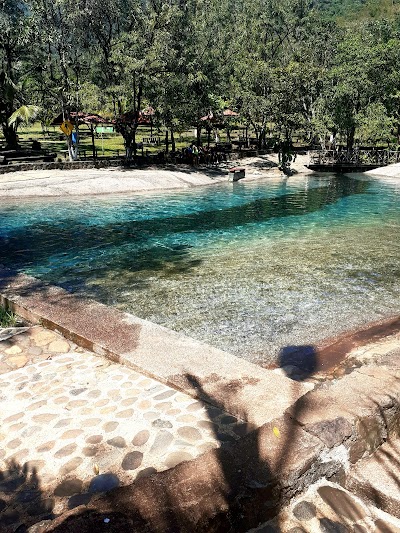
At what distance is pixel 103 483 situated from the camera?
12.6 feet

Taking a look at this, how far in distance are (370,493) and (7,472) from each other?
3.28 meters

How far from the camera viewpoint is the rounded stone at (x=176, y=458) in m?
4.05

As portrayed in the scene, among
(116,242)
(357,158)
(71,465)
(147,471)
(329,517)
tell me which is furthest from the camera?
(357,158)

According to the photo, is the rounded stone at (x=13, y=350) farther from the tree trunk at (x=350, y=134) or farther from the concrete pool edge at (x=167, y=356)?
the tree trunk at (x=350, y=134)

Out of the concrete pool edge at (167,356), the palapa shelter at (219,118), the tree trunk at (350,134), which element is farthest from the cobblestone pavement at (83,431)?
the tree trunk at (350,134)

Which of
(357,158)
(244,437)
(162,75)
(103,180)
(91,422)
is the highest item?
(162,75)

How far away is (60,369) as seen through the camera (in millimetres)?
5996

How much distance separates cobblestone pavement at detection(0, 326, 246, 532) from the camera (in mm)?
3830

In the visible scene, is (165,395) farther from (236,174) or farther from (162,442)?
(236,174)

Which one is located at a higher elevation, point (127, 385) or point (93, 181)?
point (127, 385)

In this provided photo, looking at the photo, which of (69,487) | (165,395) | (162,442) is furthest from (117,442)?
(165,395)

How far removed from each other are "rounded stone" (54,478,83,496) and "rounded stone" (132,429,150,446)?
0.66m

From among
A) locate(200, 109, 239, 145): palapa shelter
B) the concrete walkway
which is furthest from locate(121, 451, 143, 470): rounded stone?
locate(200, 109, 239, 145): palapa shelter

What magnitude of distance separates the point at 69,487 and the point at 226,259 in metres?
9.95
